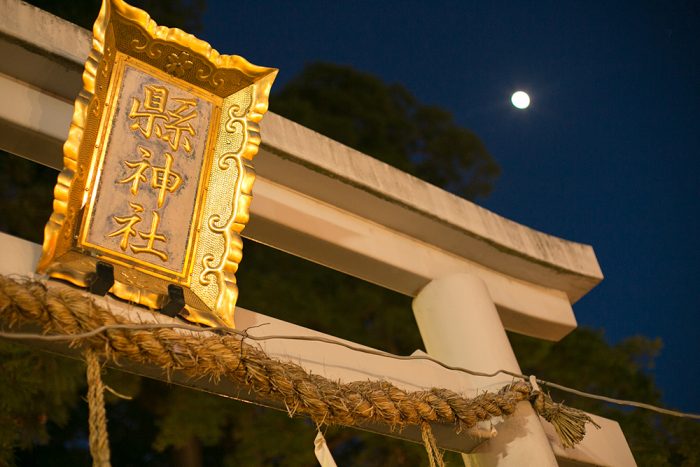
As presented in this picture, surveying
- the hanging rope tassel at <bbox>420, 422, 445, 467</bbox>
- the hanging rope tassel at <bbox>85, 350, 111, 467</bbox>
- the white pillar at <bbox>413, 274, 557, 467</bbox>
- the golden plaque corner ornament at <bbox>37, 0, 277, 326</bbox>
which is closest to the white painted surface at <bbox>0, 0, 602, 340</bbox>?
the white pillar at <bbox>413, 274, 557, 467</bbox>

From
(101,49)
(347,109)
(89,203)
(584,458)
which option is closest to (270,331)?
(89,203)

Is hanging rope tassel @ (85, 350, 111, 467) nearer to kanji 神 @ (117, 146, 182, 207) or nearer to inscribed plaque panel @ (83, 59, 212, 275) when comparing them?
inscribed plaque panel @ (83, 59, 212, 275)

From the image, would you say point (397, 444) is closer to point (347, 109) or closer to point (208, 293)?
point (347, 109)

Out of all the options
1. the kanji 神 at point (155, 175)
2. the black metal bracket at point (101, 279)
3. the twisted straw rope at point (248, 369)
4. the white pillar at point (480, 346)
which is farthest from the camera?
the white pillar at point (480, 346)

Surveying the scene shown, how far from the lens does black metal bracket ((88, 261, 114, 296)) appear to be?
1.67m

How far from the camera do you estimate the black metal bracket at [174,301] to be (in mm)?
1747

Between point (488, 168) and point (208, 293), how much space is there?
19.0 feet

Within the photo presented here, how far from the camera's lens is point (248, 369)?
5.43 ft

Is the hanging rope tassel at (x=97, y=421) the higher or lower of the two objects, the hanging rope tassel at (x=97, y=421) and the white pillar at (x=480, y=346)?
the lower

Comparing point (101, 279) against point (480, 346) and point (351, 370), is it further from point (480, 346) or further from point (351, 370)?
point (480, 346)

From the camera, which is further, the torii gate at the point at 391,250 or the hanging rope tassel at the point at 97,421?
the torii gate at the point at 391,250

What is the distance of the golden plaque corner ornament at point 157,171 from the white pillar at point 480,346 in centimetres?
88

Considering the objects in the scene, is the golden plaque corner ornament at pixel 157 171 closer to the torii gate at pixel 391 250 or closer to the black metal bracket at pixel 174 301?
the black metal bracket at pixel 174 301

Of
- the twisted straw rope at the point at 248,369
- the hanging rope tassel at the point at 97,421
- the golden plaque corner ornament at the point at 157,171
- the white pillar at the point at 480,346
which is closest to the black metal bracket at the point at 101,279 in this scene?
the golden plaque corner ornament at the point at 157,171
